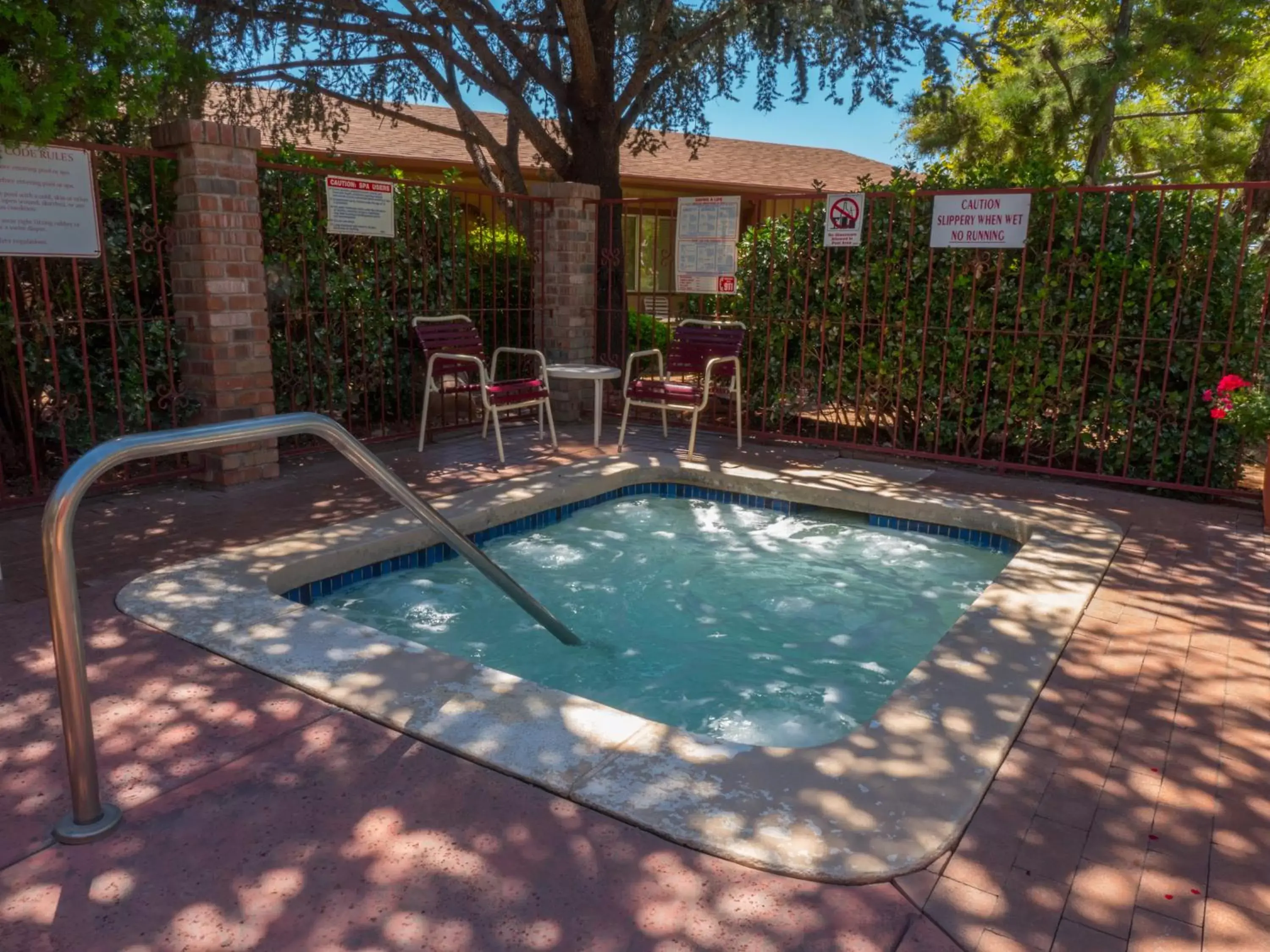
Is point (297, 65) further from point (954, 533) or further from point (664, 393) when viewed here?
point (954, 533)

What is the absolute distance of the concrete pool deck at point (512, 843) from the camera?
181cm

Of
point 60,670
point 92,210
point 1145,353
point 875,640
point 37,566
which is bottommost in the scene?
point 875,640

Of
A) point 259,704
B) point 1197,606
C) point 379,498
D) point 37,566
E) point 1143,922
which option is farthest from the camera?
point 379,498

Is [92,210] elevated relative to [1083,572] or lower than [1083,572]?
elevated

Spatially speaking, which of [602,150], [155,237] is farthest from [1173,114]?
[155,237]

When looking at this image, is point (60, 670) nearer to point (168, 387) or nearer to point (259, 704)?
point (259, 704)

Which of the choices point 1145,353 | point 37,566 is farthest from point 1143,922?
point 1145,353

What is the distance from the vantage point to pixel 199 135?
5.16m

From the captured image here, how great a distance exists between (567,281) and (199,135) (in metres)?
3.46

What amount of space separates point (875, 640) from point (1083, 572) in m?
0.97

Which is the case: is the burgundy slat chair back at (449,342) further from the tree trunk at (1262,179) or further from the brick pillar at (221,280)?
the tree trunk at (1262,179)

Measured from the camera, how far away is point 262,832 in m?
2.11

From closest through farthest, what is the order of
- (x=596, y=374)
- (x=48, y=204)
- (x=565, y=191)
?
(x=48, y=204), (x=596, y=374), (x=565, y=191)

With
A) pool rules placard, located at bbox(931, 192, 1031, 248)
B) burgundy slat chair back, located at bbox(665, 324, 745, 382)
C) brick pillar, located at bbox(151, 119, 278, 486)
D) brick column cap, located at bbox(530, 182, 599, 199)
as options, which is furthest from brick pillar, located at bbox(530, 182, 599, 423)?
pool rules placard, located at bbox(931, 192, 1031, 248)
